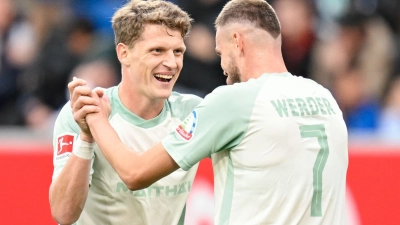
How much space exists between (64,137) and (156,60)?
669 mm

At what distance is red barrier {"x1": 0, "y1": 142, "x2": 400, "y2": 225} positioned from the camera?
5.99 meters

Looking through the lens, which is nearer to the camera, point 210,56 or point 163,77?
point 163,77

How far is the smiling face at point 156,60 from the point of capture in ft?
14.6

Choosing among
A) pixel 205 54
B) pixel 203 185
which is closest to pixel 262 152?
pixel 203 185

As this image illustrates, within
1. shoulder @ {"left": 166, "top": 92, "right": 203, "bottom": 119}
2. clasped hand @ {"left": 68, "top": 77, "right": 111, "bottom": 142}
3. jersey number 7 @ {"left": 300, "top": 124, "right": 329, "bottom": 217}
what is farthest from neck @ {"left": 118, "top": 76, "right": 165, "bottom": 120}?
jersey number 7 @ {"left": 300, "top": 124, "right": 329, "bottom": 217}

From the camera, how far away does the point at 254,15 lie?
410cm

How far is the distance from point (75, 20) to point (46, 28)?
369mm

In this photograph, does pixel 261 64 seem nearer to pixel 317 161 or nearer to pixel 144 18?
pixel 317 161

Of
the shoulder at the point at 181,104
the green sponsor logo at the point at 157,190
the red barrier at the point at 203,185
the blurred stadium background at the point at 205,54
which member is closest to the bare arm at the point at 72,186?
the green sponsor logo at the point at 157,190

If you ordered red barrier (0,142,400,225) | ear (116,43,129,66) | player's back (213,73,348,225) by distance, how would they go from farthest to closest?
red barrier (0,142,400,225)
ear (116,43,129,66)
player's back (213,73,348,225)

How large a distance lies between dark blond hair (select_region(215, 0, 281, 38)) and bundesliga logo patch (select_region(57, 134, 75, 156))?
1042 mm

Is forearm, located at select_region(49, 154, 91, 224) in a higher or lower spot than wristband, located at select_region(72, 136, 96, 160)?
lower

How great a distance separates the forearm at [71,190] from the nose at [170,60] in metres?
0.73

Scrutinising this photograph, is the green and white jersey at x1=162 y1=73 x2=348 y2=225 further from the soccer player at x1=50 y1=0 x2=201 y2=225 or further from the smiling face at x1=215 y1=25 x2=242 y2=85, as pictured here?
the soccer player at x1=50 y1=0 x2=201 y2=225
